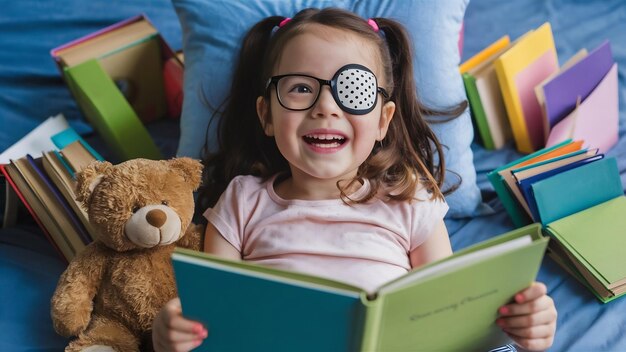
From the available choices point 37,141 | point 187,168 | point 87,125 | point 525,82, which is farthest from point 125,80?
point 525,82

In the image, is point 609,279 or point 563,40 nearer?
point 609,279

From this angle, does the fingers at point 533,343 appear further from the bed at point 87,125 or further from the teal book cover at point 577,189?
the teal book cover at point 577,189

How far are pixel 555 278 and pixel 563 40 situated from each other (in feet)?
2.82

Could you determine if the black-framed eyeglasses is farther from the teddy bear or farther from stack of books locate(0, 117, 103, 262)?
stack of books locate(0, 117, 103, 262)

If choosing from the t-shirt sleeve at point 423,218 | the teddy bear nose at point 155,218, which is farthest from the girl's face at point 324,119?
the teddy bear nose at point 155,218

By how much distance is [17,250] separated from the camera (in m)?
1.37

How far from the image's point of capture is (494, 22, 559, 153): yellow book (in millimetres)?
1579

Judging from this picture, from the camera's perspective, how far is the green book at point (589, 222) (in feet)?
4.10

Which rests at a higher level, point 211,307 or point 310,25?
point 310,25

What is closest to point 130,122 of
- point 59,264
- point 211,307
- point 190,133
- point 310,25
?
point 190,133

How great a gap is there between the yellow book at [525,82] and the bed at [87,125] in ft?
0.19

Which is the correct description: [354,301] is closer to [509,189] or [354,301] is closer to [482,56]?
[509,189]

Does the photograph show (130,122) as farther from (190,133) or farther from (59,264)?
(59,264)

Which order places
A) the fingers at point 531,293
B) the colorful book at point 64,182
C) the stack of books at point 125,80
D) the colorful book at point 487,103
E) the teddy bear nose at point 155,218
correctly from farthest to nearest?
the colorful book at point 487,103, the stack of books at point 125,80, the colorful book at point 64,182, the teddy bear nose at point 155,218, the fingers at point 531,293
